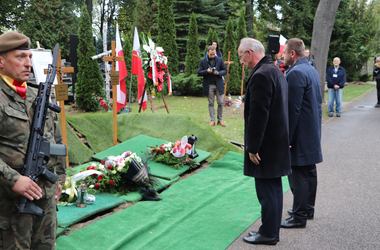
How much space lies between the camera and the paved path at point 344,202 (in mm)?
3547

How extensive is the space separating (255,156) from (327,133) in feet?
22.2

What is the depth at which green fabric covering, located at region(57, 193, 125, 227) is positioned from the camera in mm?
3805

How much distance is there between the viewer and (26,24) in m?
17.7

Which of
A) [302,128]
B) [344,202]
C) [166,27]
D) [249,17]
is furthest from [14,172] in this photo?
[249,17]

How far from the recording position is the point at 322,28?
13.3 metres

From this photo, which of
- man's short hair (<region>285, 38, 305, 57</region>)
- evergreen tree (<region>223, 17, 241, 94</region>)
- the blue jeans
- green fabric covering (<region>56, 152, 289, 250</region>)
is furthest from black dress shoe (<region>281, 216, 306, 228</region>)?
evergreen tree (<region>223, 17, 241, 94</region>)

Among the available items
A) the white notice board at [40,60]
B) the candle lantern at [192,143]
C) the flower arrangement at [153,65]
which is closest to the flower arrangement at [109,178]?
the candle lantern at [192,143]

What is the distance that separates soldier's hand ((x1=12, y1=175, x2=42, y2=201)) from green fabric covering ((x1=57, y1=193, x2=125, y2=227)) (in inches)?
69.8

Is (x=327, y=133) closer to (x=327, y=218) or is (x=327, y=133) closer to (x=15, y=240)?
(x=327, y=218)

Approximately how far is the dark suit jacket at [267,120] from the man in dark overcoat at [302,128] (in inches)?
18.9

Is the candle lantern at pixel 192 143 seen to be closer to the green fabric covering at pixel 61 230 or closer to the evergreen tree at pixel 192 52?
the green fabric covering at pixel 61 230

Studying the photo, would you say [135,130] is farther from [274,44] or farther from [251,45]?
[251,45]

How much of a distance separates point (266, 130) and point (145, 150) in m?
3.71

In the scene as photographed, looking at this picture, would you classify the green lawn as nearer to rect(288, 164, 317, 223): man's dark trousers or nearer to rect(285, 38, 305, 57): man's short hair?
rect(288, 164, 317, 223): man's dark trousers
